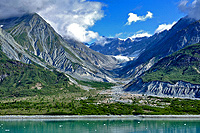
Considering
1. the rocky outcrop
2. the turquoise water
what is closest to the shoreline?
the turquoise water

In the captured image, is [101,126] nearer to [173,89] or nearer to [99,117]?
[99,117]

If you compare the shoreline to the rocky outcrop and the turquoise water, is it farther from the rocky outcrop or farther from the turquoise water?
the rocky outcrop

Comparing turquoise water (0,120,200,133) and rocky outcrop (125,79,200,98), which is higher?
rocky outcrop (125,79,200,98)

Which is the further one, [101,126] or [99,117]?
[99,117]

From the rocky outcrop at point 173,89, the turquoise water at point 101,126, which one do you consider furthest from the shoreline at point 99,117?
the rocky outcrop at point 173,89

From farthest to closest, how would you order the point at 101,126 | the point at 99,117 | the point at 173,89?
the point at 173,89, the point at 99,117, the point at 101,126

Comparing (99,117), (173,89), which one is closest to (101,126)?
(99,117)

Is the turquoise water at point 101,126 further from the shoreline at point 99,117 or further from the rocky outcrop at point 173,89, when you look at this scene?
the rocky outcrop at point 173,89

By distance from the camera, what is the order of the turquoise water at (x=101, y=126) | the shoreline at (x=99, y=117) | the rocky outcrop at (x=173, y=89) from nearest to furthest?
the turquoise water at (x=101, y=126) → the shoreline at (x=99, y=117) → the rocky outcrop at (x=173, y=89)
